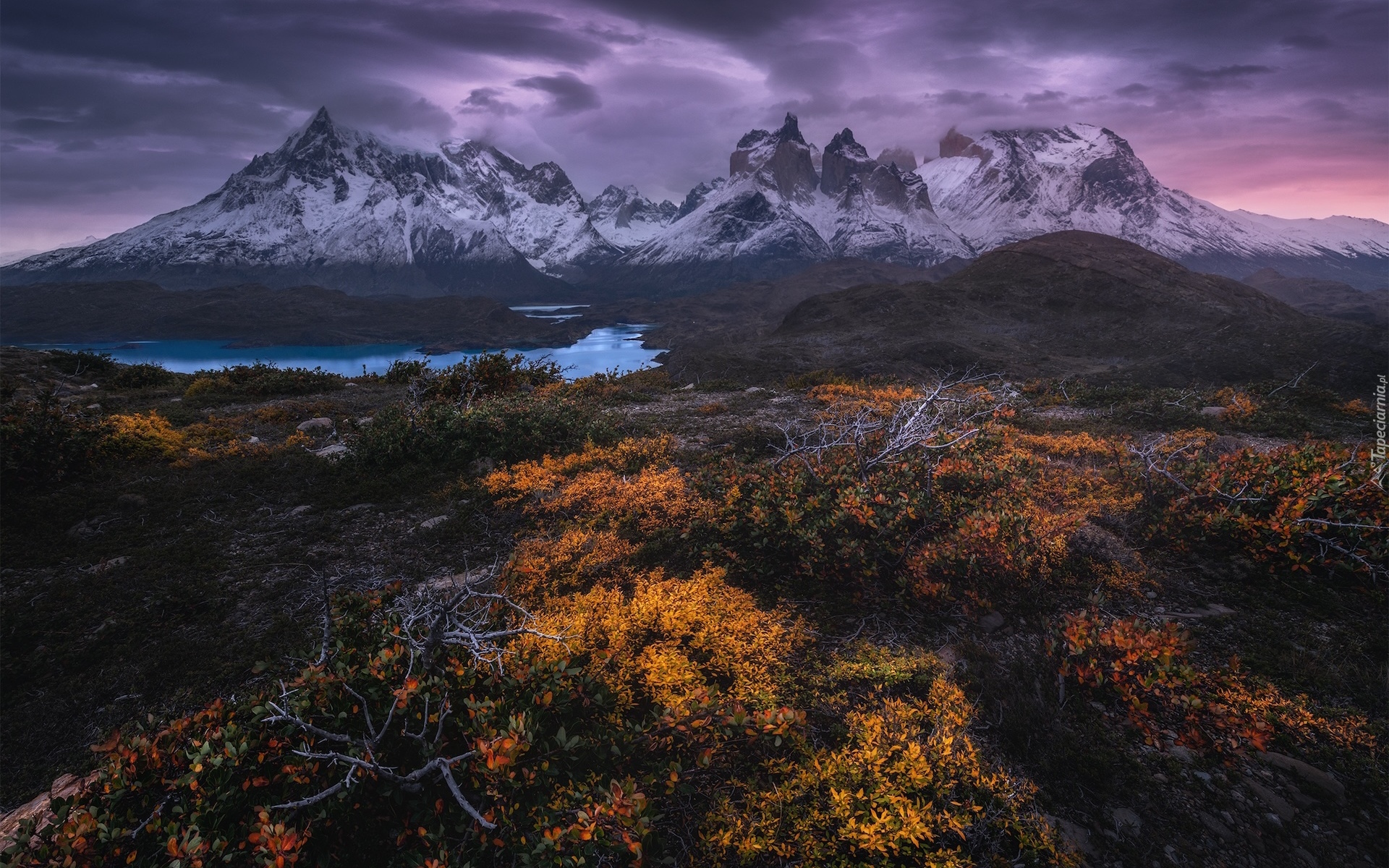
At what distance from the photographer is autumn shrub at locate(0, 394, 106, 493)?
8.53m

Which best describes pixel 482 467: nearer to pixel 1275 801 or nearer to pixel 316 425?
pixel 316 425

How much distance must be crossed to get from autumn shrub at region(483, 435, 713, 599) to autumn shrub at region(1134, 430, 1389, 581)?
5.83m

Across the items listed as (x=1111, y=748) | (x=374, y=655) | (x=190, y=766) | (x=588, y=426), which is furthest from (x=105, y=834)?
(x=588, y=426)

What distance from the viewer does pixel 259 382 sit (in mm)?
18359

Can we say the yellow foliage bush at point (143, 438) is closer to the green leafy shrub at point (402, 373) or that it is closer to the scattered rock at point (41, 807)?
the scattered rock at point (41, 807)

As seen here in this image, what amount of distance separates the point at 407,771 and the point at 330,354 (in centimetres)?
14073

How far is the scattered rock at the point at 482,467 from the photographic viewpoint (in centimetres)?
1007

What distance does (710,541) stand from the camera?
686 cm

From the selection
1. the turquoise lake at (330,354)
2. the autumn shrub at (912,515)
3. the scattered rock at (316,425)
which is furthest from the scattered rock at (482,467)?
the turquoise lake at (330,354)

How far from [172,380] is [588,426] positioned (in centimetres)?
1892

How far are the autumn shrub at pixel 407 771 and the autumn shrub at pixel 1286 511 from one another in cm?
578

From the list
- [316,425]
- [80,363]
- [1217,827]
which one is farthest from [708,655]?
[80,363]

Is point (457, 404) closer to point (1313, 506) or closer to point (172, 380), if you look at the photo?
point (1313, 506)

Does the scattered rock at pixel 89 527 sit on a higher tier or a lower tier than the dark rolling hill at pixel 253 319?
lower
